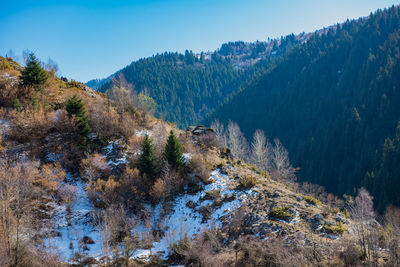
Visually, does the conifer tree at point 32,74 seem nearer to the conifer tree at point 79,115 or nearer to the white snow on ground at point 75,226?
the conifer tree at point 79,115

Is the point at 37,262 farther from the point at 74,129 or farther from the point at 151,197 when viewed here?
the point at 74,129

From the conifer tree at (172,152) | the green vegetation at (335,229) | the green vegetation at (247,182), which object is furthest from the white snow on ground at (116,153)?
the green vegetation at (335,229)

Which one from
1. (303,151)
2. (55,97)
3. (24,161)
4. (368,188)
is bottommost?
(368,188)

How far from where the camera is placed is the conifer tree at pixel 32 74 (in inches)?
1076

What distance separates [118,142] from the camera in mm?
25672

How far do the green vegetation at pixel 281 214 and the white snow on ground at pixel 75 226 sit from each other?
515 inches

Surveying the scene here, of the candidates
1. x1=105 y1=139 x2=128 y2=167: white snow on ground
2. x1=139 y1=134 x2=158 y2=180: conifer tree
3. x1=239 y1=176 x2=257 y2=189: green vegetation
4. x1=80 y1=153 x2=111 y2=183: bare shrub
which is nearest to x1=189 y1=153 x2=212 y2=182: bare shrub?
x1=239 y1=176 x2=257 y2=189: green vegetation

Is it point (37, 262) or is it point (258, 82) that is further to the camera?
point (258, 82)

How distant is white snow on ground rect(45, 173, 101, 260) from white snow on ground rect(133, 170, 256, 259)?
3.27 m

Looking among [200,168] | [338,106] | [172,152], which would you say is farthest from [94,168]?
[338,106]

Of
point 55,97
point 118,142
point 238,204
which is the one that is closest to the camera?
point 238,204

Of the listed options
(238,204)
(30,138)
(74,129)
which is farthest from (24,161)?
(238,204)

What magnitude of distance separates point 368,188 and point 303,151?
1407 inches

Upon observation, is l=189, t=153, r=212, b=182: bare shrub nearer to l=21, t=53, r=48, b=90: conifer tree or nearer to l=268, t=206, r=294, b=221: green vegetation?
l=268, t=206, r=294, b=221: green vegetation
